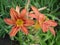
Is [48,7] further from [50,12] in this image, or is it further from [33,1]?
[33,1]

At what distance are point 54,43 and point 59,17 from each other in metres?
0.36

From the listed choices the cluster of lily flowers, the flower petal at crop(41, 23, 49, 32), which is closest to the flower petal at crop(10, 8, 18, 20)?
the cluster of lily flowers

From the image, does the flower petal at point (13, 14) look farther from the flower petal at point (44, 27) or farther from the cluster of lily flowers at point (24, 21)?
the flower petal at point (44, 27)

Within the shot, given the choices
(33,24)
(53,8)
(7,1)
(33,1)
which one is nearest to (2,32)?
(7,1)

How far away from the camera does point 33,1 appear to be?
2.00m

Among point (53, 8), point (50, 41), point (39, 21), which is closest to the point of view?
point (39, 21)

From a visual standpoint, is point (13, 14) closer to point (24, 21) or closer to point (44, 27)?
point (24, 21)

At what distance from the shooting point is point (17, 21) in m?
1.13

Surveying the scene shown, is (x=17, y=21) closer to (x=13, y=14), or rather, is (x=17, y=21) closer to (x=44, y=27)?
(x=13, y=14)

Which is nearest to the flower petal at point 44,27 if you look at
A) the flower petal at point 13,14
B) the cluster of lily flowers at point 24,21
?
the cluster of lily flowers at point 24,21

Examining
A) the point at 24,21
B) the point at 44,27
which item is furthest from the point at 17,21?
the point at 44,27

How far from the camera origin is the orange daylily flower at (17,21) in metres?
1.09

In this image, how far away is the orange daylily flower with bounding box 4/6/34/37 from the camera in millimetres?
1087

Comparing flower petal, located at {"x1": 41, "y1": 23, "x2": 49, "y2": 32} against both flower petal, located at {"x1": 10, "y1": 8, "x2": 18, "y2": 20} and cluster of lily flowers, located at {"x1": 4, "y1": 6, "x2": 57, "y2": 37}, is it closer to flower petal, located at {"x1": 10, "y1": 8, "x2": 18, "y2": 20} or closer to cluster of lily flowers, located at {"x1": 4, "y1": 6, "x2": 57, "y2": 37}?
cluster of lily flowers, located at {"x1": 4, "y1": 6, "x2": 57, "y2": 37}
